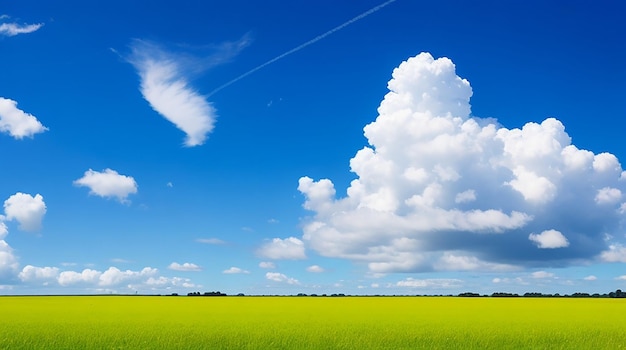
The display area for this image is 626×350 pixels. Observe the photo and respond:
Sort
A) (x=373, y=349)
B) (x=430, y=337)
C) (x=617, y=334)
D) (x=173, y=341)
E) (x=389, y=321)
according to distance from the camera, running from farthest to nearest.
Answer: (x=389, y=321) < (x=617, y=334) < (x=430, y=337) < (x=173, y=341) < (x=373, y=349)

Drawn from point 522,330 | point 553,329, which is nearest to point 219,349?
point 522,330

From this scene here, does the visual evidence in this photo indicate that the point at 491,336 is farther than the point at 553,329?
No

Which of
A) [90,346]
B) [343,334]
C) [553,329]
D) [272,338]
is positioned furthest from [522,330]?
[90,346]

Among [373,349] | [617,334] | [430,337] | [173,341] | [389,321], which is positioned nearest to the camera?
[373,349]

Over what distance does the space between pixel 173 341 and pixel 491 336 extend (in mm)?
15108

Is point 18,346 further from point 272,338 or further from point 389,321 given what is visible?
point 389,321

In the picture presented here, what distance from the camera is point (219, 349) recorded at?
2259 centimetres

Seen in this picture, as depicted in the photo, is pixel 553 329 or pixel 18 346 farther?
pixel 553 329

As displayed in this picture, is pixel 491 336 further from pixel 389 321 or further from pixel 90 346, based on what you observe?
pixel 90 346

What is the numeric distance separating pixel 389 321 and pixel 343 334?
757 cm

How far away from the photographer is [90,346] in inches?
893

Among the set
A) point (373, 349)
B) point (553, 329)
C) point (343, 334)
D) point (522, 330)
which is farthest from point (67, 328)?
point (553, 329)

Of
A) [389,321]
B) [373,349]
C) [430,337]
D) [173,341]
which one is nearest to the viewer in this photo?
[373,349]

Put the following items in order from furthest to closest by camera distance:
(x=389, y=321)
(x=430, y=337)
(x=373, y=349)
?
(x=389, y=321) → (x=430, y=337) → (x=373, y=349)
